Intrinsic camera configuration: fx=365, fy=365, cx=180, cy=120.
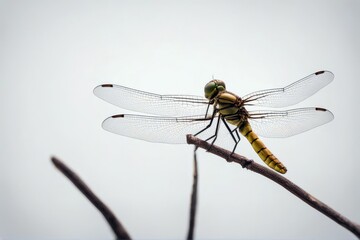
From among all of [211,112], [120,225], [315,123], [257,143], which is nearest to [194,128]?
[211,112]

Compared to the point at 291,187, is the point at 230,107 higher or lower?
higher

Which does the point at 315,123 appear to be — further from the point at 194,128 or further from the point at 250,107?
the point at 194,128

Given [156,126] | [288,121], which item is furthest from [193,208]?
[288,121]

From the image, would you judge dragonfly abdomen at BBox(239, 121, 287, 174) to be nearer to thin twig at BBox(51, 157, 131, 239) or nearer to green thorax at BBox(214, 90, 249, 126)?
green thorax at BBox(214, 90, 249, 126)

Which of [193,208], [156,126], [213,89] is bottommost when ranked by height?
[193,208]

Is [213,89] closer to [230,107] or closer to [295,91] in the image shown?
[230,107]

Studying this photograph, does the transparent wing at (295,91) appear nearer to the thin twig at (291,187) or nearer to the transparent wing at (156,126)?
the transparent wing at (156,126)

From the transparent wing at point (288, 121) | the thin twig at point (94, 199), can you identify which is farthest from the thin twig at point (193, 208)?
the transparent wing at point (288, 121)
